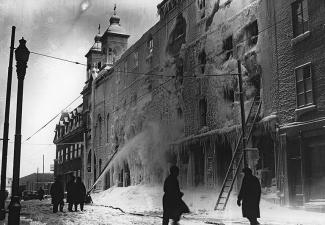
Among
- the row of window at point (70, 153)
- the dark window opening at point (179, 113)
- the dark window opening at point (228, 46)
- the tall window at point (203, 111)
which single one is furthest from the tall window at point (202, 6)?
the row of window at point (70, 153)

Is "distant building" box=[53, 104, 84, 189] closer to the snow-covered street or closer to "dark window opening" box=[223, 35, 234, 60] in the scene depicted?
the snow-covered street

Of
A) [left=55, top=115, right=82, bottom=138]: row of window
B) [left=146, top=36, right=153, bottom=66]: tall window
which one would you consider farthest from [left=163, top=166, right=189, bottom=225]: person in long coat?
[left=55, top=115, right=82, bottom=138]: row of window

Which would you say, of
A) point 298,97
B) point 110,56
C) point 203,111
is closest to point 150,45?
point 203,111

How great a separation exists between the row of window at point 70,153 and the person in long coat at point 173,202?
137ft

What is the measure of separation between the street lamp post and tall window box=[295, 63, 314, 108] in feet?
36.2

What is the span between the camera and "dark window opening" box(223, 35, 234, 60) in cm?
2323

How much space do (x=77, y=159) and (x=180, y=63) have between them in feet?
90.8

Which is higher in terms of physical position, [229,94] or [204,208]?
[229,94]

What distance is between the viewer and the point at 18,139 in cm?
1080

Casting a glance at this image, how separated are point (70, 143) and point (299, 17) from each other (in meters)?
34.5

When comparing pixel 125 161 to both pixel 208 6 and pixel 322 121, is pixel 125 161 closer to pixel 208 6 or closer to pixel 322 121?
pixel 208 6

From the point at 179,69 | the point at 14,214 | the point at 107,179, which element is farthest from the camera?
the point at 107,179

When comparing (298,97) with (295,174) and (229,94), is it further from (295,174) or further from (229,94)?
(229,94)

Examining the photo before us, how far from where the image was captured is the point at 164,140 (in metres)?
29.6
